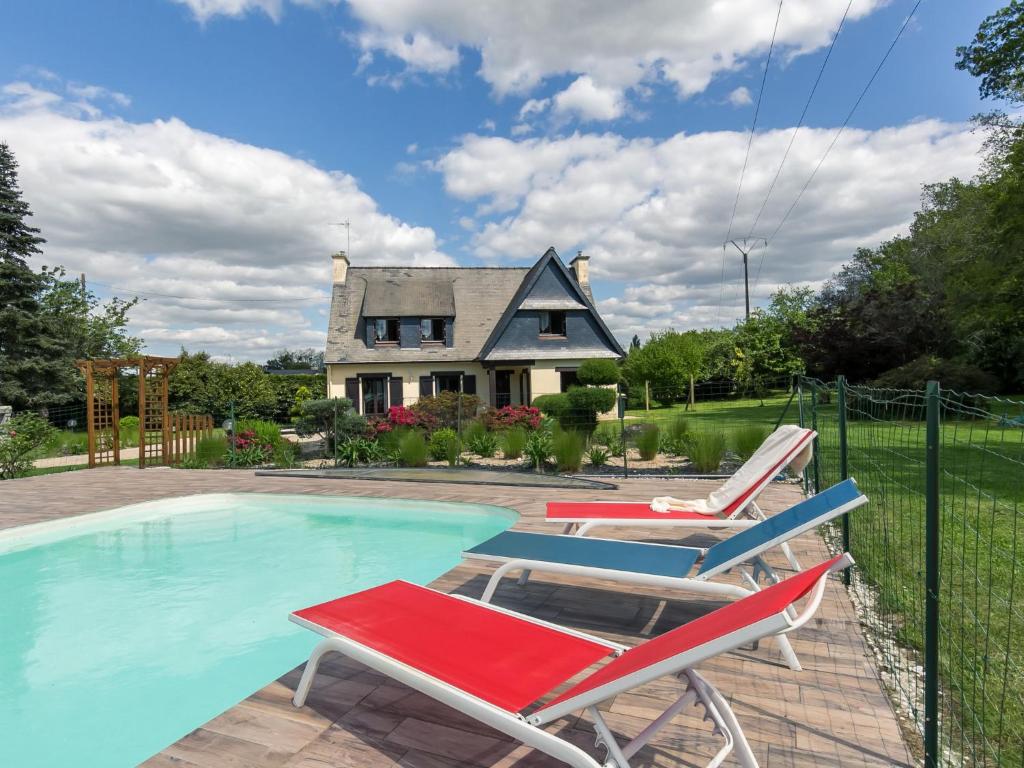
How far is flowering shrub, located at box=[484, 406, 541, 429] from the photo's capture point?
13836 mm

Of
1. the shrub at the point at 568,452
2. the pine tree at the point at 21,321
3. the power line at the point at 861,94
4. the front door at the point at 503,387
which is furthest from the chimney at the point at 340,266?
the power line at the point at 861,94

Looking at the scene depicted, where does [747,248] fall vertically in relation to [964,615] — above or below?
above

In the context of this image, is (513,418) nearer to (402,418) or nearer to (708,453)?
(402,418)

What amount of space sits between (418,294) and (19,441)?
15047 millimetres

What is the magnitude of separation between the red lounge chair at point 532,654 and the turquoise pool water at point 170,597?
6.33ft

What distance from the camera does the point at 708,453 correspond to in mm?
9672

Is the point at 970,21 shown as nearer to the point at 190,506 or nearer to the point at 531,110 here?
the point at 531,110

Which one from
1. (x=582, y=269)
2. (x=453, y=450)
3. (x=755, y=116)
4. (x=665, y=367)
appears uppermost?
(x=755, y=116)

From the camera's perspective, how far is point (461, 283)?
25.9 m

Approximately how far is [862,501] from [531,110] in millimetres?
12957

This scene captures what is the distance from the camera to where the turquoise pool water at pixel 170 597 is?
3.75m

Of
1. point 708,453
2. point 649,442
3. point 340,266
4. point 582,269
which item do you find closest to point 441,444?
point 649,442

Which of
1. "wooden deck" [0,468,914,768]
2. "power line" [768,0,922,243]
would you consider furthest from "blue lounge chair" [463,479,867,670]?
"power line" [768,0,922,243]

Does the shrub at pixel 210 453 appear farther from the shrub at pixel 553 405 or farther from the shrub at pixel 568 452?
the shrub at pixel 553 405
